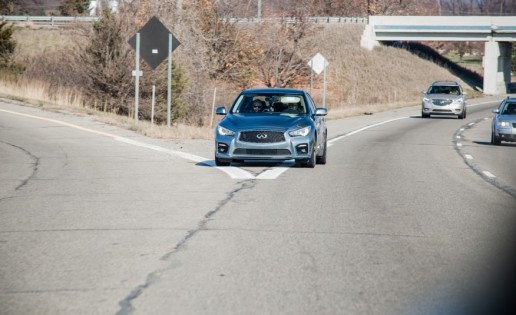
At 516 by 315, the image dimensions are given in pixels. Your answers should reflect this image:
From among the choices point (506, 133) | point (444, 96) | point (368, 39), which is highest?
point (368, 39)

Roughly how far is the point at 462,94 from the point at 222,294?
136 ft

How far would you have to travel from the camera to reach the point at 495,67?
93.2 meters

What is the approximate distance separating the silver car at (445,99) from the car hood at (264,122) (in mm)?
29602

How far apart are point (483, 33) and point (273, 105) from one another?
79.3 m

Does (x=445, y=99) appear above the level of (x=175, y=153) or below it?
above

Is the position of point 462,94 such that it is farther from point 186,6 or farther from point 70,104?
point 70,104

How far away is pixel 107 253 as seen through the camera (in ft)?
27.6

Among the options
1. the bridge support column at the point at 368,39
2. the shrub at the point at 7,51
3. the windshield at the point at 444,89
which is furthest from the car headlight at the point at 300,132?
the bridge support column at the point at 368,39

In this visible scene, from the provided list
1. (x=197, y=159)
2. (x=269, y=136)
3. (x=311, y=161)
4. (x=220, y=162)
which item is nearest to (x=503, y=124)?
(x=197, y=159)

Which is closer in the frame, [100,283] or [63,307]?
[63,307]

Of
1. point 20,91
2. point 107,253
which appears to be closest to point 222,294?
point 107,253

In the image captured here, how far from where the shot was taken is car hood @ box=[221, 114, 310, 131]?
17.3 metres

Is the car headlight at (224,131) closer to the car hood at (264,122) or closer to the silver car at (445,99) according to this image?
the car hood at (264,122)

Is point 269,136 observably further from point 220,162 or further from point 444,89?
point 444,89
